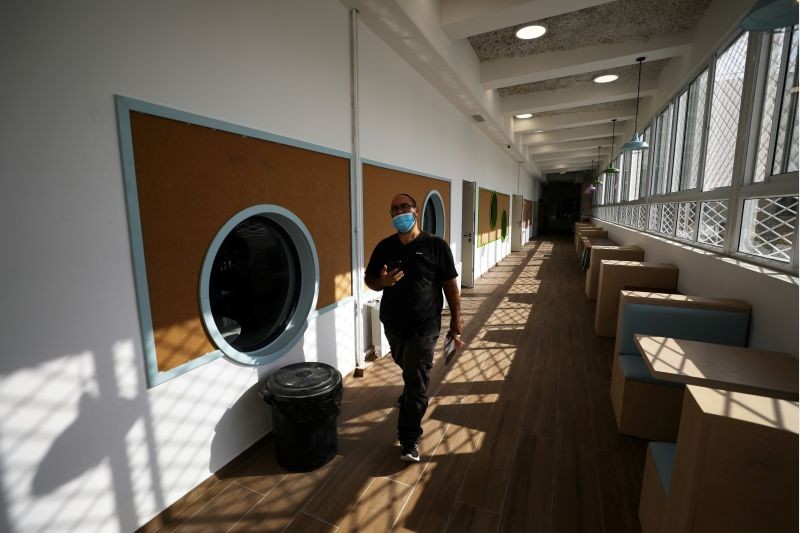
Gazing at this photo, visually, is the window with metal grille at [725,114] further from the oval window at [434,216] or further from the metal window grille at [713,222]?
the oval window at [434,216]

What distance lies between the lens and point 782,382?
1.70 metres

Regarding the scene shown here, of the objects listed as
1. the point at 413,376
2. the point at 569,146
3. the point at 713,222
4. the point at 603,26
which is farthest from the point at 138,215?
the point at 569,146

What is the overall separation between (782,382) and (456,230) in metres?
4.90

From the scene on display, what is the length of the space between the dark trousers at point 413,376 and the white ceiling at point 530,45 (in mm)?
2743

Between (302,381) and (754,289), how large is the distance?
3169 mm

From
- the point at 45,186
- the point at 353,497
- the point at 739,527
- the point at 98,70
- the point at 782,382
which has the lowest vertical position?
the point at 353,497

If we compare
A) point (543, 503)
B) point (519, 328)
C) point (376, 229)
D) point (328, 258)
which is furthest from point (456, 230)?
point (543, 503)

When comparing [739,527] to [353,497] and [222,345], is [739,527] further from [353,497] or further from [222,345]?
[222,345]

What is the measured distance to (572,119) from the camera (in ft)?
27.6

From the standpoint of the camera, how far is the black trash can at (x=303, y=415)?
2.23 meters

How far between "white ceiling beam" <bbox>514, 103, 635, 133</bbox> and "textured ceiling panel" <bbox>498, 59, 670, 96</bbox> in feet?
6.62

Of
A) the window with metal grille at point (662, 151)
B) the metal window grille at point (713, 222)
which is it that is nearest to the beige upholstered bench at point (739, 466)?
the metal window grille at point (713, 222)

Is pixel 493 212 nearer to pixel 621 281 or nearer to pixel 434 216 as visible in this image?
pixel 434 216

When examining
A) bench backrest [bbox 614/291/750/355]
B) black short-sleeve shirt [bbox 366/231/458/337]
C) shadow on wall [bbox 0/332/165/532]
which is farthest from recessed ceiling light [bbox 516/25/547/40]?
shadow on wall [bbox 0/332/165/532]
